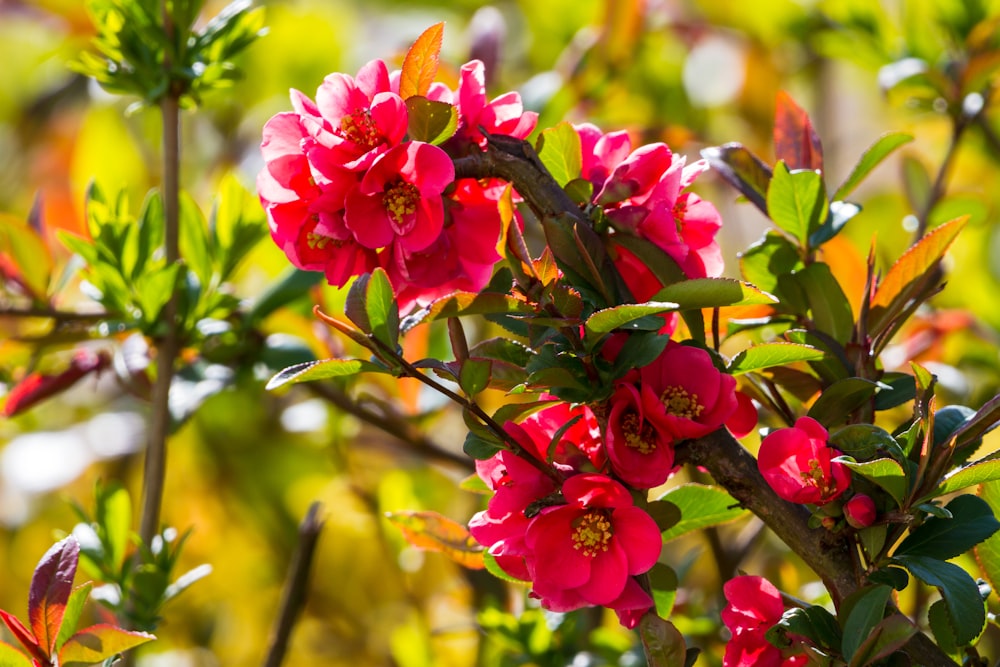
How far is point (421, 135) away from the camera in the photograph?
0.62 metres

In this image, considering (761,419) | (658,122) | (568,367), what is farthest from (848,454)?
(658,122)

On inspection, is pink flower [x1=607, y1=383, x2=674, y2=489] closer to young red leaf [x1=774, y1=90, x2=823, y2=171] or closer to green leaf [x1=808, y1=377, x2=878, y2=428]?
green leaf [x1=808, y1=377, x2=878, y2=428]

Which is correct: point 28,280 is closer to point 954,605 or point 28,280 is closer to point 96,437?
point 96,437

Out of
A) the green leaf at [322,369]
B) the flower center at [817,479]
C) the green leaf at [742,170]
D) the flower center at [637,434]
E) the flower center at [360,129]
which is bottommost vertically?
the flower center at [817,479]

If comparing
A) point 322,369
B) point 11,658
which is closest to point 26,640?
point 11,658

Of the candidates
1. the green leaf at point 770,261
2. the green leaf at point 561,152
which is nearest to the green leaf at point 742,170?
the green leaf at point 770,261

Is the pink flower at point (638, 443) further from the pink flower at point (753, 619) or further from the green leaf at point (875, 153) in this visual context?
the green leaf at point (875, 153)

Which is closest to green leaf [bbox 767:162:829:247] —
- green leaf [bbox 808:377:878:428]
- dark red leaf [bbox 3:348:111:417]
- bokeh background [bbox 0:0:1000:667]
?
green leaf [bbox 808:377:878:428]

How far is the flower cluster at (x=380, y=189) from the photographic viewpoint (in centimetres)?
61

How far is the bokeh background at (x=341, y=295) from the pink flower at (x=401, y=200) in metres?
0.40

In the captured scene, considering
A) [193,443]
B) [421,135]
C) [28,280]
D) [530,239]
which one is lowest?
[193,443]

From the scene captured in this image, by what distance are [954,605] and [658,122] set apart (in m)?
1.21

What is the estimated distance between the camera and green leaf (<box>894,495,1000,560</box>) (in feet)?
2.03

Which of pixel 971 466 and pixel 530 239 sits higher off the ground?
pixel 971 466
